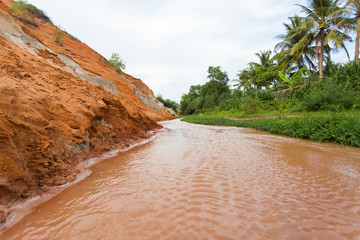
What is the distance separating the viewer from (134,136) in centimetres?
499

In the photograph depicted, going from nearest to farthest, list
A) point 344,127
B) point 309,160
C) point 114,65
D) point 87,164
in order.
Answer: point 87,164, point 309,160, point 344,127, point 114,65

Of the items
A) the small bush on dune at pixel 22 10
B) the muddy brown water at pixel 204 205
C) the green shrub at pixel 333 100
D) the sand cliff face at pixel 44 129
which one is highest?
the small bush on dune at pixel 22 10

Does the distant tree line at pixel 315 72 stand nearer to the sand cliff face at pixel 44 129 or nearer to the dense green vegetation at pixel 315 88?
the dense green vegetation at pixel 315 88

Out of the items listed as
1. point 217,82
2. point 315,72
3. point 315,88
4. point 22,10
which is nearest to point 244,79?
point 217,82

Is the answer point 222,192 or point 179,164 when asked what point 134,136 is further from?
point 222,192

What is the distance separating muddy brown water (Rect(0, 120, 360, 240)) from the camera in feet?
3.77

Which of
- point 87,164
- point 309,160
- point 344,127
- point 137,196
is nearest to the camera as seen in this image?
point 137,196

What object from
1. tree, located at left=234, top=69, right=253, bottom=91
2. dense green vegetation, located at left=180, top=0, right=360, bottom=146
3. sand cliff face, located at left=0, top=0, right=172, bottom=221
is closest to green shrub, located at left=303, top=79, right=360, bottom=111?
dense green vegetation, located at left=180, top=0, right=360, bottom=146

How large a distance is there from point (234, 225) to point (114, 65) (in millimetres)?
23681

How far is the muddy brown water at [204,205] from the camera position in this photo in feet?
3.77

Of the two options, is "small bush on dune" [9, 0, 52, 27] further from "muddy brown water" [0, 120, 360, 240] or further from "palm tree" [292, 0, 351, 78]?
"palm tree" [292, 0, 351, 78]

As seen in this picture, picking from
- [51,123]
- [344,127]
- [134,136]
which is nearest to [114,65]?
[134,136]

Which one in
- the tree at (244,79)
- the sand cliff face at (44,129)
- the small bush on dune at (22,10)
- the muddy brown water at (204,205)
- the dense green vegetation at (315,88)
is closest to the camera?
the muddy brown water at (204,205)

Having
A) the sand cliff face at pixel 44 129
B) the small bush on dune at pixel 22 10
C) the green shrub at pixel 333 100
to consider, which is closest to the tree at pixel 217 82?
the green shrub at pixel 333 100
